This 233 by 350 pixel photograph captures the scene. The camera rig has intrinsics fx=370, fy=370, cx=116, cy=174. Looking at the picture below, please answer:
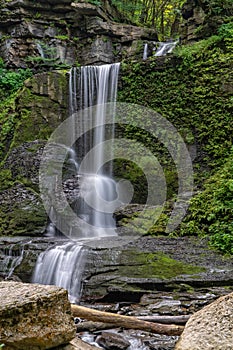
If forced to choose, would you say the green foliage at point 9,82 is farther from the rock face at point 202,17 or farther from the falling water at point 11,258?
the falling water at point 11,258

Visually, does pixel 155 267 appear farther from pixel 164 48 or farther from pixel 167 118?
pixel 164 48

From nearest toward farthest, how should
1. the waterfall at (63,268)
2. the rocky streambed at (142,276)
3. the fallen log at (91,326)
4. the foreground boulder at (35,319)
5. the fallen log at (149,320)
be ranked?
the foreground boulder at (35,319) < the fallen log at (149,320) < the fallen log at (91,326) < the rocky streambed at (142,276) < the waterfall at (63,268)

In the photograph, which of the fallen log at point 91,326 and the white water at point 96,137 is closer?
the fallen log at point 91,326

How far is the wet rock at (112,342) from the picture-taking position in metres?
Answer: 4.24

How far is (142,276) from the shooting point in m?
6.20

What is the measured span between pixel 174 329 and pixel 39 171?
8.20 metres

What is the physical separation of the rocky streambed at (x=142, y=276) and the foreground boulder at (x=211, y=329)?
169cm

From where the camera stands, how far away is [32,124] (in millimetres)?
12695

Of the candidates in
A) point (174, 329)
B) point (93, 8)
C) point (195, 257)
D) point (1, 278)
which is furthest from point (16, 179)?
point (93, 8)

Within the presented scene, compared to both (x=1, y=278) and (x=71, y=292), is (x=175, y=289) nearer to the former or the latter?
(x=71, y=292)

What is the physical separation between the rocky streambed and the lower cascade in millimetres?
256

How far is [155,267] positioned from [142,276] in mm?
363

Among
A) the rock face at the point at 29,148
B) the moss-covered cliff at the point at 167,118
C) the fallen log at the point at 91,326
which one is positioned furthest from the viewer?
the rock face at the point at 29,148

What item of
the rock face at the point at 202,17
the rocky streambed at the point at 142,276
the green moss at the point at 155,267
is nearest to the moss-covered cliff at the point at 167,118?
the rock face at the point at 202,17
